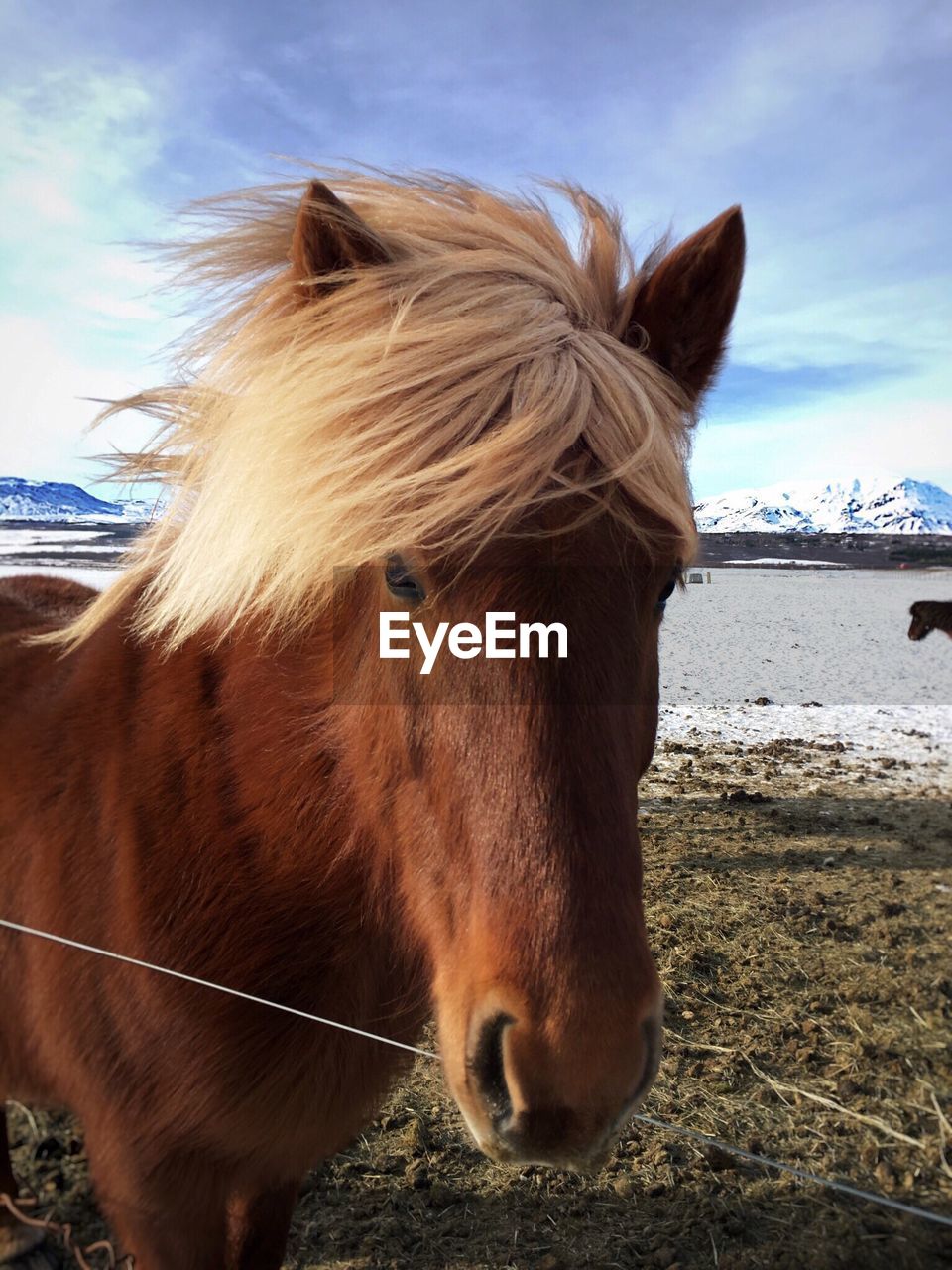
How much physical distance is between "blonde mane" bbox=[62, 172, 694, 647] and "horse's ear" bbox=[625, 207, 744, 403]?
49 mm

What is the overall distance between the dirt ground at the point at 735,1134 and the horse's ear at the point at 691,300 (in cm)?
246

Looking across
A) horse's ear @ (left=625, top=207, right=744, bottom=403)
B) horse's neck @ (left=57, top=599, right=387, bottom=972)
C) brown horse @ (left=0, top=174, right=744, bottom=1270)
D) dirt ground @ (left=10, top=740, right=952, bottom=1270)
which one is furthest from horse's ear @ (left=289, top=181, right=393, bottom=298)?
dirt ground @ (left=10, top=740, right=952, bottom=1270)

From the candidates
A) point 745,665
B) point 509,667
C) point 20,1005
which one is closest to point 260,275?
point 509,667

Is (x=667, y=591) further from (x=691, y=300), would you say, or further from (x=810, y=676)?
(x=810, y=676)

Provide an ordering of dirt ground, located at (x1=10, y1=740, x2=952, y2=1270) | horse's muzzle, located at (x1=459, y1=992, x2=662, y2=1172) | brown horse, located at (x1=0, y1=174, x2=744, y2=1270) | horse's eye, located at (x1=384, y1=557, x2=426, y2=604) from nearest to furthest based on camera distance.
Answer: horse's muzzle, located at (x1=459, y1=992, x2=662, y2=1172)
brown horse, located at (x1=0, y1=174, x2=744, y2=1270)
horse's eye, located at (x1=384, y1=557, x2=426, y2=604)
dirt ground, located at (x1=10, y1=740, x2=952, y2=1270)

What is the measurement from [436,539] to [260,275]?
0.81 metres

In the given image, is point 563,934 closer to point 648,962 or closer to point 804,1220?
point 648,962

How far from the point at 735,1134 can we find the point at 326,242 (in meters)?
3.00

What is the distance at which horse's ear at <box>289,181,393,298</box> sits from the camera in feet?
3.70

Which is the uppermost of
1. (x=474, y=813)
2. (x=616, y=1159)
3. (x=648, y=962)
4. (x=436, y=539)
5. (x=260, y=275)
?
(x=260, y=275)

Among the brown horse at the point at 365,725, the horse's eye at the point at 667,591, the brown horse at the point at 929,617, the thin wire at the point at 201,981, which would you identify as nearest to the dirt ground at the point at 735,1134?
the brown horse at the point at 365,725

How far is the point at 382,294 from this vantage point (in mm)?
1199

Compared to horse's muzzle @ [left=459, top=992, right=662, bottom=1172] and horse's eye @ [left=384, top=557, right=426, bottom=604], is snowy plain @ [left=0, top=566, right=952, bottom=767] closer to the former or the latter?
horse's eye @ [left=384, top=557, right=426, bottom=604]

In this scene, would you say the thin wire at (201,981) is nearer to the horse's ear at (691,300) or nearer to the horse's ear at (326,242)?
the horse's ear at (326,242)
